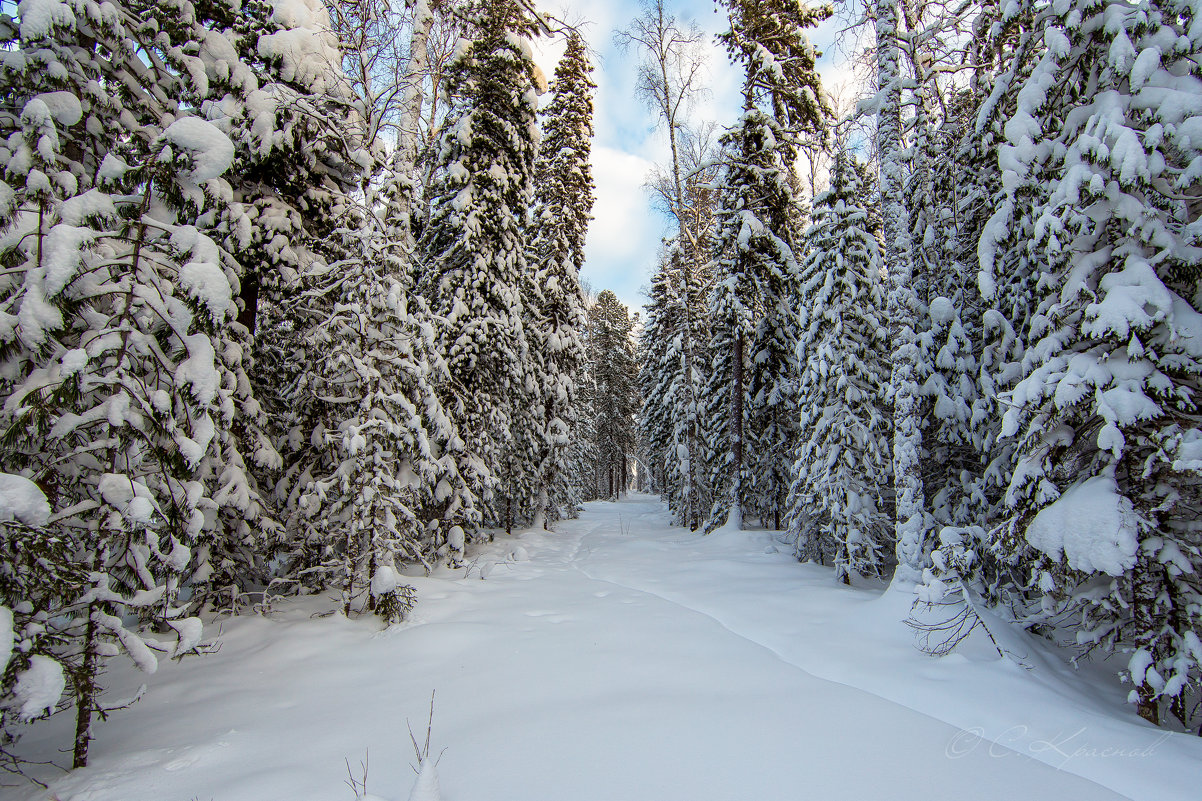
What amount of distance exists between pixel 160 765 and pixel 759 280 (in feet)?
49.4

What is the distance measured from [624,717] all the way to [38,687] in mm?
4117

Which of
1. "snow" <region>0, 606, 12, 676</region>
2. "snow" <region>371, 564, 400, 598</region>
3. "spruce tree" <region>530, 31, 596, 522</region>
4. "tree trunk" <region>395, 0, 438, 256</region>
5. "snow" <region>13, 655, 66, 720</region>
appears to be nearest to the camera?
"snow" <region>0, 606, 12, 676</region>

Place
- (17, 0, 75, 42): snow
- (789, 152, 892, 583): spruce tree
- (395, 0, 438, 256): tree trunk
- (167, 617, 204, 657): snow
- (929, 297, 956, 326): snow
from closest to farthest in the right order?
(167, 617, 204, 657): snow
(17, 0, 75, 42): snow
(395, 0, 438, 256): tree trunk
(929, 297, 956, 326): snow
(789, 152, 892, 583): spruce tree

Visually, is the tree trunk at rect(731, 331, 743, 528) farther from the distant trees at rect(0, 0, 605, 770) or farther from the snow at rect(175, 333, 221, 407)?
the snow at rect(175, 333, 221, 407)

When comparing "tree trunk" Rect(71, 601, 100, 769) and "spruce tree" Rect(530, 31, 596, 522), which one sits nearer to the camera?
"tree trunk" Rect(71, 601, 100, 769)

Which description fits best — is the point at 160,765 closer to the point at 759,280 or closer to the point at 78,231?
the point at 78,231

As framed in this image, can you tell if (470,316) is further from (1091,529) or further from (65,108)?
(1091,529)

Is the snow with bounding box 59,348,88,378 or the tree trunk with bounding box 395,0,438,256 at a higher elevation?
the tree trunk with bounding box 395,0,438,256

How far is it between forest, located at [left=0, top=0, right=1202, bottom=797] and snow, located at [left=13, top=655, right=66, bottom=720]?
19 mm

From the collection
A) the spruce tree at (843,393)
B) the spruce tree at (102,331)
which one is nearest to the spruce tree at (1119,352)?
the spruce tree at (843,393)

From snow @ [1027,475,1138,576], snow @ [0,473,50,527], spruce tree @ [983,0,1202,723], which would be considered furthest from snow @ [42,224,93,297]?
snow @ [1027,475,1138,576]

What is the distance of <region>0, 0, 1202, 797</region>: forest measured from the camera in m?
4.13

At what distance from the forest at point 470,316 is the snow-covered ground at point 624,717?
1.75 ft

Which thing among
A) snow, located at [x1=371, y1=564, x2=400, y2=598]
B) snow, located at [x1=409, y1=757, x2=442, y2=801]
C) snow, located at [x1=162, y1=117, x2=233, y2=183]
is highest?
snow, located at [x1=162, y1=117, x2=233, y2=183]
